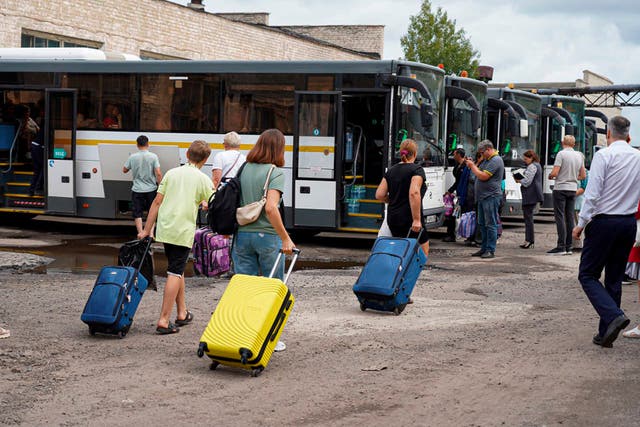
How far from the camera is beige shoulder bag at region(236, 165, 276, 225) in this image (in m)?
7.73

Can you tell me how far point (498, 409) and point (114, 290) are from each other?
3.73 meters

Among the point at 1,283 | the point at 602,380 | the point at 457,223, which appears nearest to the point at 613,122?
the point at 602,380

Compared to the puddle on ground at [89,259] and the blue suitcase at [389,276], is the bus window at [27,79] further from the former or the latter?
the blue suitcase at [389,276]

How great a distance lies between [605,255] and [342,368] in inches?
102

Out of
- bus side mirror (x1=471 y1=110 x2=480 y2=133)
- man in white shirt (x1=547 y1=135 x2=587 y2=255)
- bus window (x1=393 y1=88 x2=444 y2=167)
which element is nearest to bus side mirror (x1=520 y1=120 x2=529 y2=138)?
bus side mirror (x1=471 y1=110 x2=480 y2=133)

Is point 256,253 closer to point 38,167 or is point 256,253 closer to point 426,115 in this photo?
point 426,115

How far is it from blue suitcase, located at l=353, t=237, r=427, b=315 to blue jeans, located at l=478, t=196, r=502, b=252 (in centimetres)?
567

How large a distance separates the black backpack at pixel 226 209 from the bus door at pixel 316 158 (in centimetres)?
842

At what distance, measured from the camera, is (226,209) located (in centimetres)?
780

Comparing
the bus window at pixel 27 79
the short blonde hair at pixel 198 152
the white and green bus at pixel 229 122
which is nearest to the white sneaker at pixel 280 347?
the short blonde hair at pixel 198 152

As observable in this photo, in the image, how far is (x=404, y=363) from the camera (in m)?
7.66

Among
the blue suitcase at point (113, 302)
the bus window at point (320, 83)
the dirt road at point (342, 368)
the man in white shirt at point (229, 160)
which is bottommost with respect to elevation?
the dirt road at point (342, 368)

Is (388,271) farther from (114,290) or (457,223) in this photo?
(457,223)

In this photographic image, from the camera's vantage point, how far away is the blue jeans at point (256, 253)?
783 cm
